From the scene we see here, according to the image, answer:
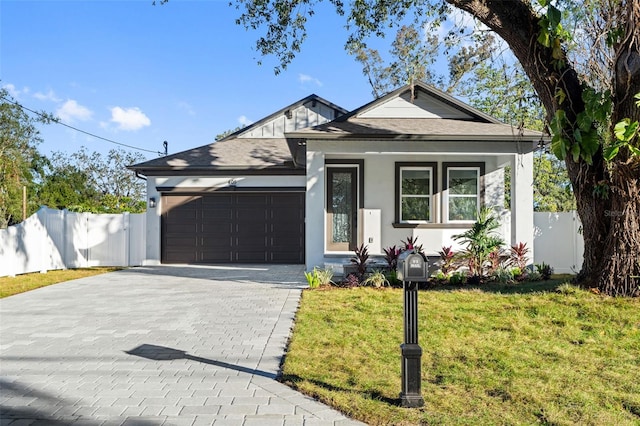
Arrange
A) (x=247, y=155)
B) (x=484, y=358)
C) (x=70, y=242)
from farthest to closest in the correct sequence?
1. (x=247, y=155)
2. (x=70, y=242)
3. (x=484, y=358)

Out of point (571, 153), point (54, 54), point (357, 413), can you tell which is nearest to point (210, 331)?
point (357, 413)

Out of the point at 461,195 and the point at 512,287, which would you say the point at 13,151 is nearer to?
the point at 461,195

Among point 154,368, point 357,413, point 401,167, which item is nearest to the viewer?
point 357,413

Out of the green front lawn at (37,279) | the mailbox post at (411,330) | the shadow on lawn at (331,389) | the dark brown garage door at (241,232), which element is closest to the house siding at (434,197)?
the dark brown garage door at (241,232)

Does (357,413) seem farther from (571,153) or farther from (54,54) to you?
(54,54)

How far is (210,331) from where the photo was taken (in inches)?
235

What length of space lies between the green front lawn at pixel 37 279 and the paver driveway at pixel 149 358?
37.4 inches

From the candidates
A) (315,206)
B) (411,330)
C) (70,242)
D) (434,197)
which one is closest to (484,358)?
(411,330)

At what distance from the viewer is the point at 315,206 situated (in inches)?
408

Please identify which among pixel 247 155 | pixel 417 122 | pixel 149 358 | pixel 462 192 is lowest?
pixel 149 358

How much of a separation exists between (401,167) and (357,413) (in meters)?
9.57

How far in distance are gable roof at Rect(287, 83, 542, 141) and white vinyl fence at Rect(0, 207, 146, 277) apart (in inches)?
315

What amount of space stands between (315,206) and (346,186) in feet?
7.34

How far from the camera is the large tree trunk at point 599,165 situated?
22.9 feet
